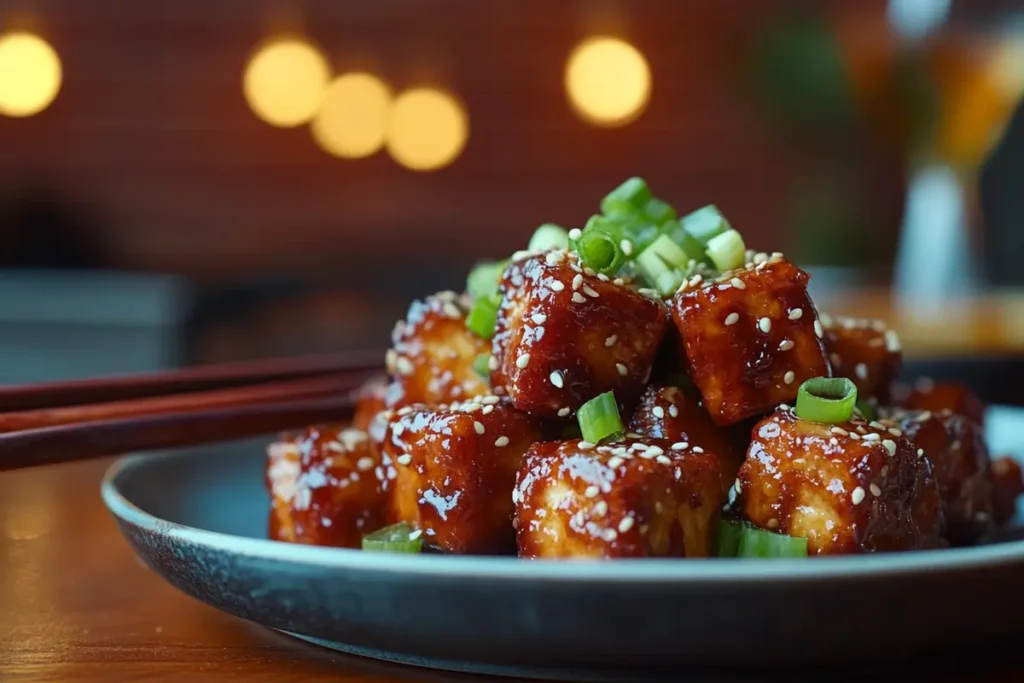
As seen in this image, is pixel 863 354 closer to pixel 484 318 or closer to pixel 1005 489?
pixel 1005 489

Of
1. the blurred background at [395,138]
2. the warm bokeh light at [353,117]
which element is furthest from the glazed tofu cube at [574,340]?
the warm bokeh light at [353,117]

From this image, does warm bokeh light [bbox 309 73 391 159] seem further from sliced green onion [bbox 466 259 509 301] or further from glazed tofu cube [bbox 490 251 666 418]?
glazed tofu cube [bbox 490 251 666 418]

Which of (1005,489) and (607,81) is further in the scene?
(607,81)

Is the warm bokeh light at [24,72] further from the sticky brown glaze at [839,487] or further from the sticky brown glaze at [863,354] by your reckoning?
the sticky brown glaze at [839,487]

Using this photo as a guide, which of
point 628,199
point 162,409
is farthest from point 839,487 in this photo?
point 162,409

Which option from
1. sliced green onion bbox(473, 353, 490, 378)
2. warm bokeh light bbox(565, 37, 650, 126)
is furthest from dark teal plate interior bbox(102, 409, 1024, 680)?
warm bokeh light bbox(565, 37, 650, 126)

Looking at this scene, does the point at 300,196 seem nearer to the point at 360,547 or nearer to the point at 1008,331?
the point at 1008,331

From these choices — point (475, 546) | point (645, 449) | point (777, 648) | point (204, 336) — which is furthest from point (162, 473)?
point (204, 336)
